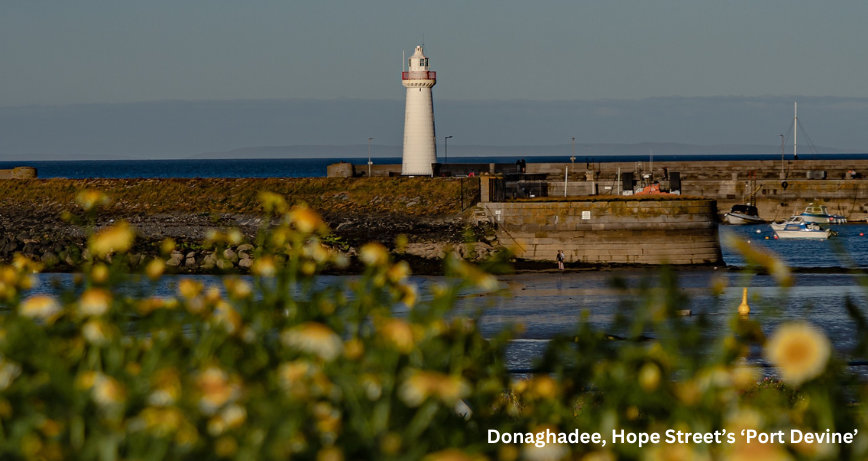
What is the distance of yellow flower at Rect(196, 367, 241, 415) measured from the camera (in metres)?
2.82

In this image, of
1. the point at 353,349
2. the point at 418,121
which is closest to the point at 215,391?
the point at 353,349

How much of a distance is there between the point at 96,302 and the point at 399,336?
108cm

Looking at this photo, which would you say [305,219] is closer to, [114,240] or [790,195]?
[114,240]

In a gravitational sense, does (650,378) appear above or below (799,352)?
below

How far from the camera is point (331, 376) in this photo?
10.8ft

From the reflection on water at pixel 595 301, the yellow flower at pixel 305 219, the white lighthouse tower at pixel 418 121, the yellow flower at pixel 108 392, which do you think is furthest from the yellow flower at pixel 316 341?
the white lighthouse tower at pixel 418 121

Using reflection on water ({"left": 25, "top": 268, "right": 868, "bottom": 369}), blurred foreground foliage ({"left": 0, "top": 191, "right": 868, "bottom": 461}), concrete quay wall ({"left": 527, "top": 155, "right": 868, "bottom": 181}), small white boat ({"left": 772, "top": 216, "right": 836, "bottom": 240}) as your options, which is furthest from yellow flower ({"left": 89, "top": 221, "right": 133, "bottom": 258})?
concrete quay wall ({"left": 527, "top": 155, "right": 868, "bottom": 181})

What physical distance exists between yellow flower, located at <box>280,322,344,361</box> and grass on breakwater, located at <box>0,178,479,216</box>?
42.4 m

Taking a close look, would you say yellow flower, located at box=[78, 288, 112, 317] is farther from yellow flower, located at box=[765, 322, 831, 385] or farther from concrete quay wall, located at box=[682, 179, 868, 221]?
concrete quay wall, located at box=[682, 179, 868, 221]

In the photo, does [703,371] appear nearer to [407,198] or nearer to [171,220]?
[407,198]

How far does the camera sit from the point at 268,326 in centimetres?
369

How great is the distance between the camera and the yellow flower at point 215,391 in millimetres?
2822

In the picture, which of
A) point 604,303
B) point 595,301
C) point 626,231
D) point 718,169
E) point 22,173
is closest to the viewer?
point 604,303

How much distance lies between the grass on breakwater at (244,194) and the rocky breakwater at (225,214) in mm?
54
